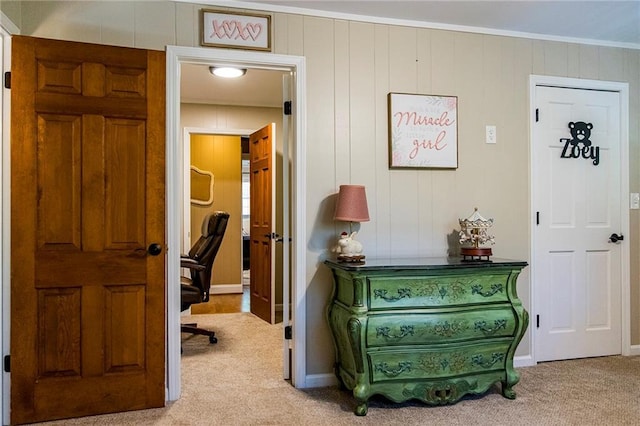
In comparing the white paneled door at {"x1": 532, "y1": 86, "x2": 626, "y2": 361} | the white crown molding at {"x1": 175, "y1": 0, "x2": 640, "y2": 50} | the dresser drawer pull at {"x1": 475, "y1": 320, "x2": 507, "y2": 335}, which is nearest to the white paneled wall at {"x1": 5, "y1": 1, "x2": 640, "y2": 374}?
the white crown molding at {"x1": 175, "y1": 0, "x2": 640, "y2": 50}

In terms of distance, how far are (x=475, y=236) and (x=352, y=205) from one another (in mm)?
806

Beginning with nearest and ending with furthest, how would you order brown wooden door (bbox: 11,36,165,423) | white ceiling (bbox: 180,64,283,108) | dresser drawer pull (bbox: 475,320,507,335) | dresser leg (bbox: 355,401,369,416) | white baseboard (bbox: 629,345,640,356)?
brown wooden door (bbox: 11,36,165,423), dresser leg (bbox: 355,401,369,416), dresser drawer pull (bbox: 475,320,507,335), white baseboard (bbox: 629,345,640,356), white ceiling (bbox: 180,64,283,108)

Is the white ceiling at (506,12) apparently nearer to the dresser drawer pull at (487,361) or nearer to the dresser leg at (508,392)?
the dresser drawer pull at (487,361)

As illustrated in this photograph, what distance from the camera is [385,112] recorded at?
9.57 ft

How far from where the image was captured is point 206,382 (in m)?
2.85

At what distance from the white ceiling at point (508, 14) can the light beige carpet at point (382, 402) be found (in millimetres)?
2286

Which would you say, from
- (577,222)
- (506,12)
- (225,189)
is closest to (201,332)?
(225,189)

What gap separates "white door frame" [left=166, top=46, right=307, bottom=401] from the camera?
100 inches

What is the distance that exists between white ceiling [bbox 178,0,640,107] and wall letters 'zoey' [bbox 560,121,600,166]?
615 millimetres

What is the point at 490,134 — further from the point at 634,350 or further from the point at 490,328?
the point at 634,350

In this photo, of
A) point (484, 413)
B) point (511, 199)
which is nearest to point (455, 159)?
point (511, 199)

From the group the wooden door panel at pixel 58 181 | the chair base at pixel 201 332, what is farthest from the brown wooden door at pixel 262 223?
the wooden door panel at pixel 58 181

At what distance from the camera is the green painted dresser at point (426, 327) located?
7.78 feet

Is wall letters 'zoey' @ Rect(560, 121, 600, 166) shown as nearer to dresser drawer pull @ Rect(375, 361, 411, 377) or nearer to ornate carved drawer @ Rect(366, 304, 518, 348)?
ornate carved drawer @ Rect(366, 304, 518, 348)
